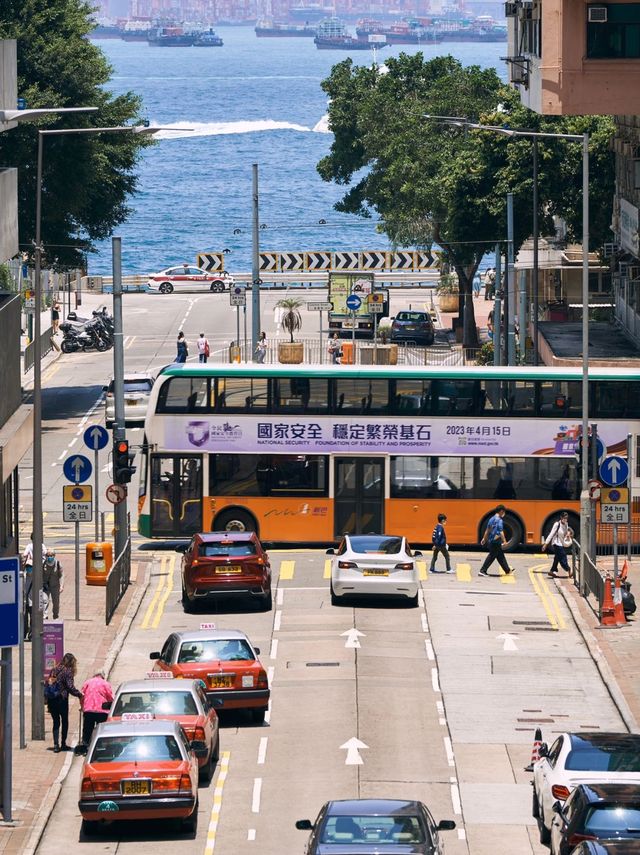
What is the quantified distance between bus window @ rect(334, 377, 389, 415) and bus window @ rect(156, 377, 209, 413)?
3.13 metres

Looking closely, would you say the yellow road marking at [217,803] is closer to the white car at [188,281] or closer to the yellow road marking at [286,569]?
the yellow road marking at [286,569]

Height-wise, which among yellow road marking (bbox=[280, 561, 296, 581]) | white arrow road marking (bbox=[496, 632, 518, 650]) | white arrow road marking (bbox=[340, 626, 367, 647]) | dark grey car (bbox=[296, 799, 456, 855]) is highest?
dark grey car (bbox=[296, 799, 456, 855])

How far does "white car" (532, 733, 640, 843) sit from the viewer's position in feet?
69.4

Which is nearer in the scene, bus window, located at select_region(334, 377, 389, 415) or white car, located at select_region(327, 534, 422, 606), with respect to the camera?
white car, located at select_region(327, 534, 422, 606)

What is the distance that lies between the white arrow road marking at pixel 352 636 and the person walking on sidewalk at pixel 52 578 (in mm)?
5684

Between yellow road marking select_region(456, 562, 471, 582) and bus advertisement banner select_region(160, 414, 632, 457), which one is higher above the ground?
bus advertisement banner select_region(160, 414, 632, 457)

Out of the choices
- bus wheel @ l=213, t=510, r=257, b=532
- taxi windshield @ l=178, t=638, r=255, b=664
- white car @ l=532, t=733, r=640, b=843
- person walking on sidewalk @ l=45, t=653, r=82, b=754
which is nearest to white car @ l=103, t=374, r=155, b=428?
bus wheel @ l=213, t=510, r=257, b=532

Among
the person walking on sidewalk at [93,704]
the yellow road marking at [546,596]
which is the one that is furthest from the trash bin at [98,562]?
the person walking on sidewalk at [93,704]

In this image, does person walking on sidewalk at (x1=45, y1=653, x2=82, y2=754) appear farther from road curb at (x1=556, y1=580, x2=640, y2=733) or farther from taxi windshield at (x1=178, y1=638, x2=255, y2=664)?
road curb at (x1=556, y1=580, x2=640, y2=733)

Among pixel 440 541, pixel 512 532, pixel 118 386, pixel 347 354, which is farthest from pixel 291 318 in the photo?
pixel 440 541

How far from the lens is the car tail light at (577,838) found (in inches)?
758

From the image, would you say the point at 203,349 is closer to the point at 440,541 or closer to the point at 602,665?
the point at 440,541

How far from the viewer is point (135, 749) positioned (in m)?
22.3

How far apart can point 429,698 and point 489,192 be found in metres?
45.3
